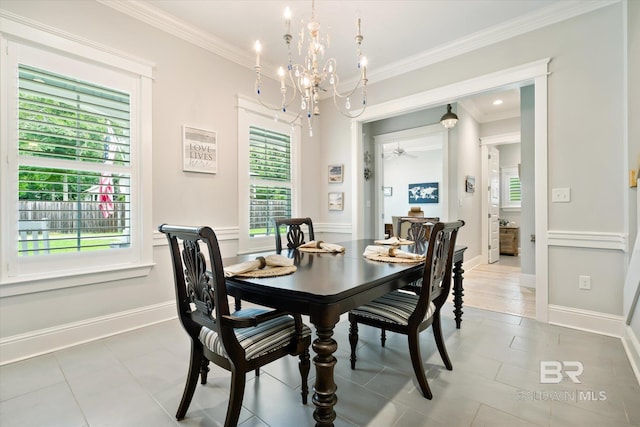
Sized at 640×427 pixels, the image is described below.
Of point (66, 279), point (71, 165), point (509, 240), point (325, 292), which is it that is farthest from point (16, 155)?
point (509, 240)

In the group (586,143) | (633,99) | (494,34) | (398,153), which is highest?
(494,34)

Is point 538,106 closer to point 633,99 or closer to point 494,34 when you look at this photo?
point 633,99

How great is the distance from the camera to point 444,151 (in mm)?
4875

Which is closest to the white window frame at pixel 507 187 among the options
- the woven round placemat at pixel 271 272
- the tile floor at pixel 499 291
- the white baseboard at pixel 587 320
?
the tile floor at pixel 499 291

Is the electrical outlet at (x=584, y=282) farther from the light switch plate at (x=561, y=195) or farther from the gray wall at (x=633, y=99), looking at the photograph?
the light switch plate at (x=561, y=195)

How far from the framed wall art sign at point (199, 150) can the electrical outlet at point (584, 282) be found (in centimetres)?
359

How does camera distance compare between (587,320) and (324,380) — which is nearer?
(324,380)

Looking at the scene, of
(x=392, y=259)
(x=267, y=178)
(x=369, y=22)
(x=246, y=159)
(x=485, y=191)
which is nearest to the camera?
(x=392, y=259)

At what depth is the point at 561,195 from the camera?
268 cm

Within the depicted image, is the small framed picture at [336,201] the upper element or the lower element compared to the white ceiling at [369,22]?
lower

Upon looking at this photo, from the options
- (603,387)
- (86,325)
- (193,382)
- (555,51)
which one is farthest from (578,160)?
(86,325)

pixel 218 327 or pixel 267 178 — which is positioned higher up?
pixel 267 178

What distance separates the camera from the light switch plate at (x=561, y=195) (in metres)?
2.65

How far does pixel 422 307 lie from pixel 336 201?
9.43 feet
